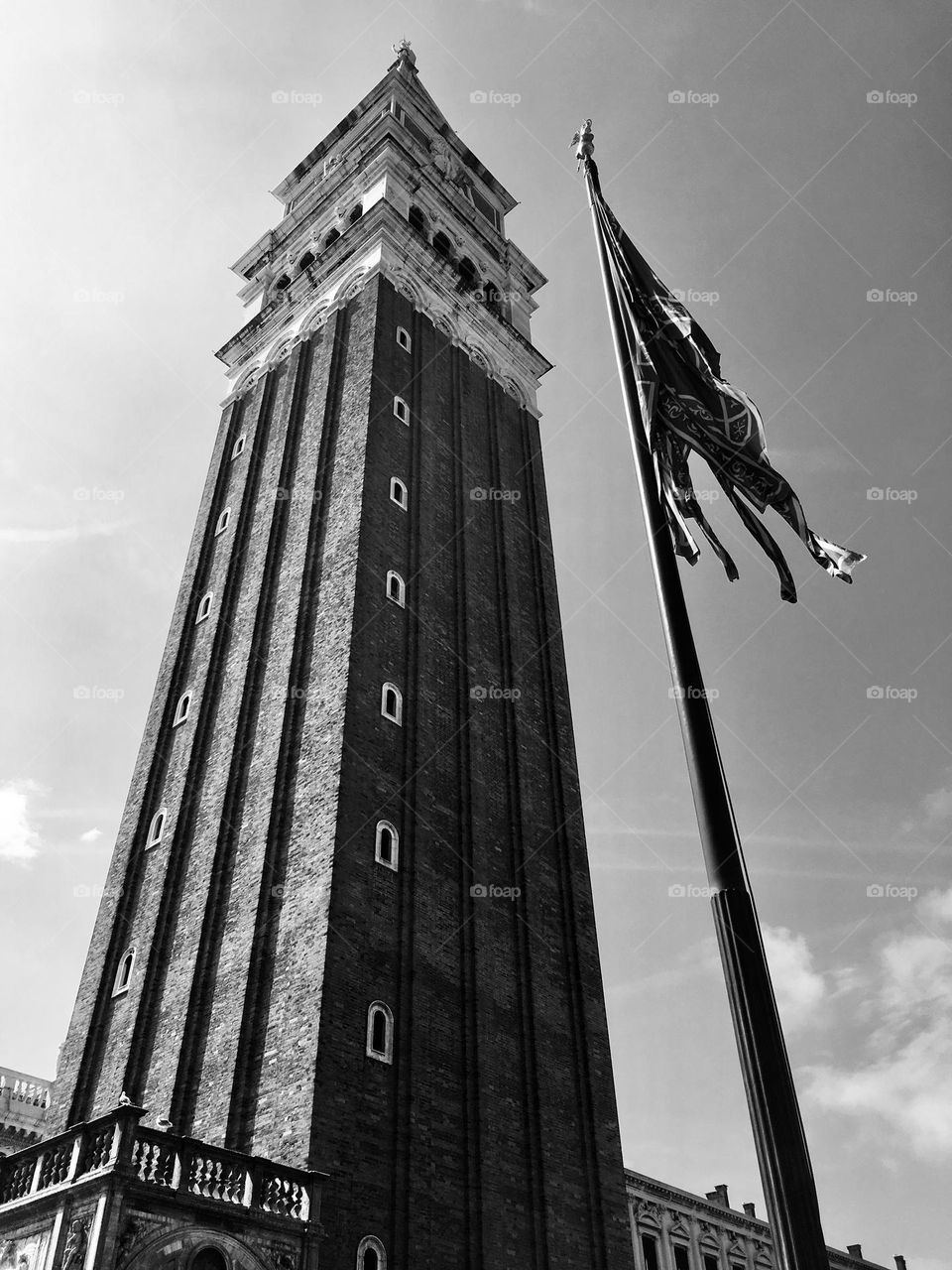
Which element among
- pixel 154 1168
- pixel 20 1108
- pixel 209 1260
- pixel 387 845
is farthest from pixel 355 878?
pixel 20 1108

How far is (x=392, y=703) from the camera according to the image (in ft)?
80.1

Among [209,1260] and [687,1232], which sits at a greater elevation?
[687,1232]

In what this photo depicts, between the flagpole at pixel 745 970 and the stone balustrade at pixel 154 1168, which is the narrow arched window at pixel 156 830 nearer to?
the stone balustrade at pixel 154 1168

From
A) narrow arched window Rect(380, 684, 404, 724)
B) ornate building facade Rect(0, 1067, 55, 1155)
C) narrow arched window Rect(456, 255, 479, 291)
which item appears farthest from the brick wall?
narrow arched window Rect(456, 255, 479, 291)

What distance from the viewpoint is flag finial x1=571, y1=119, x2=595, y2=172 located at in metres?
12.6

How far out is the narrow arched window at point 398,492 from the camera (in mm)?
28906

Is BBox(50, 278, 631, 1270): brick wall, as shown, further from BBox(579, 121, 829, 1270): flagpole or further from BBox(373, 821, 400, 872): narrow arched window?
BBox(579, 121, 829, 1270): flagpole

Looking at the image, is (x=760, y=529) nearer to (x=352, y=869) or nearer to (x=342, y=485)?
(x=352, y=869)

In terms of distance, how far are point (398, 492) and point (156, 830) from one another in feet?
36.1

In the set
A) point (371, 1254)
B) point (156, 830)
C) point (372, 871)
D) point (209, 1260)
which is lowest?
point (209, 1260)

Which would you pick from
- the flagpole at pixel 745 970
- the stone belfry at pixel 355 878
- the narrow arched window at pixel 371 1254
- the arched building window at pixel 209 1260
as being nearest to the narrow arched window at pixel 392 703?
the stone belfry at pixel 355 878

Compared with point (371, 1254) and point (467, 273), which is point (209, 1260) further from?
point (467, 273)

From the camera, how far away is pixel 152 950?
2250 centimetres

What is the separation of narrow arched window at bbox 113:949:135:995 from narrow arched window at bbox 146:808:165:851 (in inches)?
111
